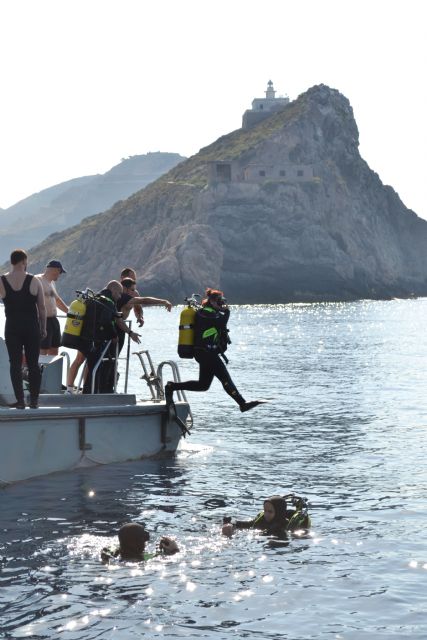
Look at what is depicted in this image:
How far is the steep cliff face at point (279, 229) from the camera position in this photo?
152625mm

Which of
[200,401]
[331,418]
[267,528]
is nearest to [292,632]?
[267,528]

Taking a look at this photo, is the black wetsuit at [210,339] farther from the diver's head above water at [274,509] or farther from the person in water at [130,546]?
the person in water at [130,546]

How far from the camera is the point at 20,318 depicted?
13.1m

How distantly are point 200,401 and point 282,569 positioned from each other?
18.2 metres

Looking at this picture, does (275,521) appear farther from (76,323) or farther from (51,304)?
(51,304)

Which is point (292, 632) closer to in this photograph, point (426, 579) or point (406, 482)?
point (426, 579)

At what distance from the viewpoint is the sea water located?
8758mm

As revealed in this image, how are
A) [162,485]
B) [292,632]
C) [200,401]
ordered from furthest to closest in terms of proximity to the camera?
1. [200,401]
2. [162,485]
3. [292,632]

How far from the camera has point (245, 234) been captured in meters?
154

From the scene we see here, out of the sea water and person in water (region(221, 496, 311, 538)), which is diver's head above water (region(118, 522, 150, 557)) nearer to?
the sea water

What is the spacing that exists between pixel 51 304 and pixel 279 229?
5583 inches

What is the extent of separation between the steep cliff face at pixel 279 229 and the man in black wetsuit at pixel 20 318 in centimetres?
13056

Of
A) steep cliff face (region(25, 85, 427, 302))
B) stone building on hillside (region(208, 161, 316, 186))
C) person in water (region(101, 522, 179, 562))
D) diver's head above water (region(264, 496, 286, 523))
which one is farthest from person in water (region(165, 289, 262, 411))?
stone building on hillside (region(208, 161, 316, 186))

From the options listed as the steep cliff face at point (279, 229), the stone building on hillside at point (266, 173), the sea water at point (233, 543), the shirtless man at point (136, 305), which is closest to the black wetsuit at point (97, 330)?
the shirtless man at point (136, 305)
